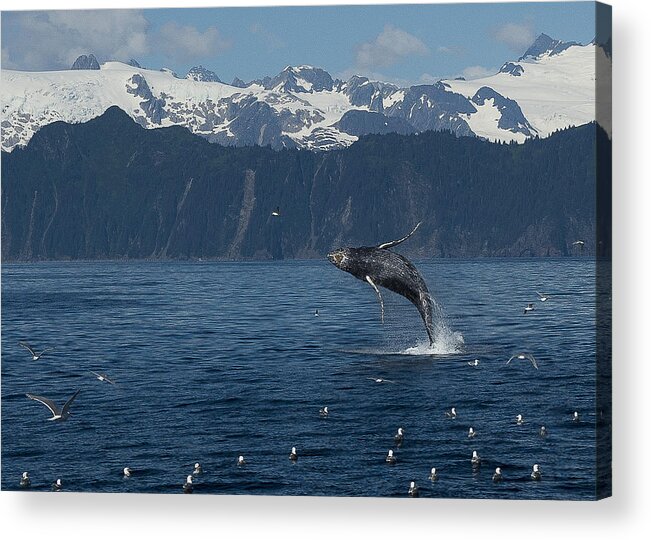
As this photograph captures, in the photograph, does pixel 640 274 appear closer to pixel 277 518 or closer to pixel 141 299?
pixel 277 518

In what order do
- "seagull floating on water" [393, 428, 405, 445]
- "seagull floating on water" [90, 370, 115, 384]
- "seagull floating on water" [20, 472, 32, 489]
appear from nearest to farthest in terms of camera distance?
"seagull floating on water" [393, 428, 405, 445], "seagull floating on water" [20, 472, 32, 489], "seagull floating on water" [90, 370, 115, 384]

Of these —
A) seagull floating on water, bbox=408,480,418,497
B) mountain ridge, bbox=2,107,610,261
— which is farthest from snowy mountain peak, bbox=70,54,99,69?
seagull floating on water, bbox=408,480,418,497

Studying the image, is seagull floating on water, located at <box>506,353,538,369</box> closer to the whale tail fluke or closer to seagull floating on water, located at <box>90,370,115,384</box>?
the whale tail fluke

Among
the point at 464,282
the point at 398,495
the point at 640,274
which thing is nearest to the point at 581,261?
the point at 640,274

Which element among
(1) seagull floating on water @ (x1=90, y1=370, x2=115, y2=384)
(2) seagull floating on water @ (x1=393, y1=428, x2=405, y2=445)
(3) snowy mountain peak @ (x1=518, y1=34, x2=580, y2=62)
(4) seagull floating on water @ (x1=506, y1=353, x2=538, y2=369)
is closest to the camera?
(3) snowy mountain peak @ (x1=518, y1=34, x2=580, y2=62)

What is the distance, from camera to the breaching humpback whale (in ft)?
79.0

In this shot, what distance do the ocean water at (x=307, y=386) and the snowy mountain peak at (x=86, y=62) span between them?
11.1ft

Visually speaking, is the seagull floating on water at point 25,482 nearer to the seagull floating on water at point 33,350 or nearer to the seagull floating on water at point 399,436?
the seagull floating on water at point 33,350

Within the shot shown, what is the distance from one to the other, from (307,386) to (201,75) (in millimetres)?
5148

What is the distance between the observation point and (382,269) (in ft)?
79.7

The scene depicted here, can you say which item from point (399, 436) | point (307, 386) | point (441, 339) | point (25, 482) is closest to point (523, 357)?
point (441, 339)

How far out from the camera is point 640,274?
21000 millimetres

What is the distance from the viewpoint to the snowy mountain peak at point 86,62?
942 inches

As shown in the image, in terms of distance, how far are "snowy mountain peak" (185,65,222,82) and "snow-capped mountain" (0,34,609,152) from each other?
16mm
